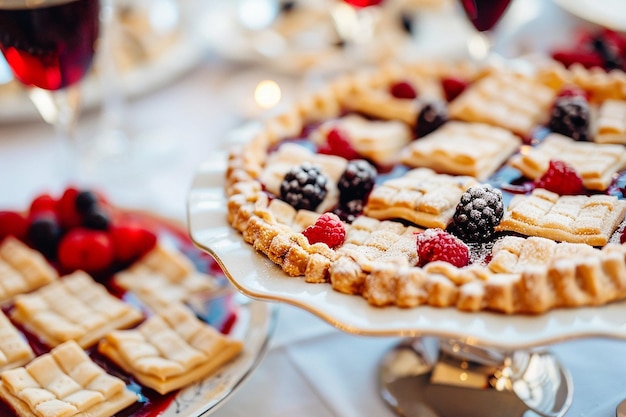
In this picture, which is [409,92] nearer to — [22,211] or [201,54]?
[22,211]

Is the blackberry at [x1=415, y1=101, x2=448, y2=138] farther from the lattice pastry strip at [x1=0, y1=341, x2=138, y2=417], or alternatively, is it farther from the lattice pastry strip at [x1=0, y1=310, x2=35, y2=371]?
the lattice pastry strip at [x1=0, y1=310, x2=35, y2=371]

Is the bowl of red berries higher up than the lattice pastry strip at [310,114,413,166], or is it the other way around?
the lattice pastry strip at [310,114,413,166]

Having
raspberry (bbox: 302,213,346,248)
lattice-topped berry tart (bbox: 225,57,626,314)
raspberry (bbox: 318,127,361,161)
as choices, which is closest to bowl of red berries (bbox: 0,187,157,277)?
lattice-topped berry tart (bbox: 225,57,626,314)

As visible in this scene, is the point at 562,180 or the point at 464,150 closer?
the point at 562,180

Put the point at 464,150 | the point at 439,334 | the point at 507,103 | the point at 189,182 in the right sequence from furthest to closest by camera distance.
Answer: the point at 189,182
the point at 507,103
the point at 464,150
the point at 439,334

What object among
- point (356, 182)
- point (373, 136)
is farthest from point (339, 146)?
point (356, 182)

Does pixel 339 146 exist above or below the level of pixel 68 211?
above

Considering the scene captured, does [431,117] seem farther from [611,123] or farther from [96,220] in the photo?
[96,220]

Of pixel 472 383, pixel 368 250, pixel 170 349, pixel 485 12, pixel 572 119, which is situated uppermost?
pixel 485 12
